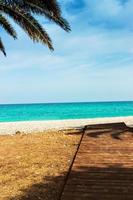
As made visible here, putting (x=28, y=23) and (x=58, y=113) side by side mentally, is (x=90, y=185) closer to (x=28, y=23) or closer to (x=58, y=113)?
(x=28, y=23)

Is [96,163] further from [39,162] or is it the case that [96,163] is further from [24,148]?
[24,148]

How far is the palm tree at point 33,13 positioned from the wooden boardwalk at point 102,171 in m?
3.98

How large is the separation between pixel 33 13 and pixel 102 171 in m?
7.44

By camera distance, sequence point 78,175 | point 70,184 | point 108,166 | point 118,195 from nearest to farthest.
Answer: point 118,195 → point 70,184 → point 78,175 → point 108,166

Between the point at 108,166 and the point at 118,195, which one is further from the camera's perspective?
the point at 108,166

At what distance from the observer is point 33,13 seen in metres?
14.9

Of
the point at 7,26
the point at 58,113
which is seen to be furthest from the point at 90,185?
the point at 58,113

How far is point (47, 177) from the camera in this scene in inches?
365

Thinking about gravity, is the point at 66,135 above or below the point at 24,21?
below

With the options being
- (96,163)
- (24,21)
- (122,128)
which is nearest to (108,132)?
(122,128)

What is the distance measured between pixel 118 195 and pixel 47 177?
2277 mm

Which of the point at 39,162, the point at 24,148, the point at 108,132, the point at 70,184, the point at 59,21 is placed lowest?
the point at 70,184

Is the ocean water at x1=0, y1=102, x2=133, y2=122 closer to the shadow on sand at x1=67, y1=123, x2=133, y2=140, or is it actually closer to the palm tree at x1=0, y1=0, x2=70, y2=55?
the shadow on sand at x1=67, y1=123, x2=133, y2=140

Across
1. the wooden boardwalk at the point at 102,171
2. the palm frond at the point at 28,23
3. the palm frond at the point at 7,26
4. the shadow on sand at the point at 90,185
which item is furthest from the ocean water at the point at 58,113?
the shadow on sand at the point at 90,185
